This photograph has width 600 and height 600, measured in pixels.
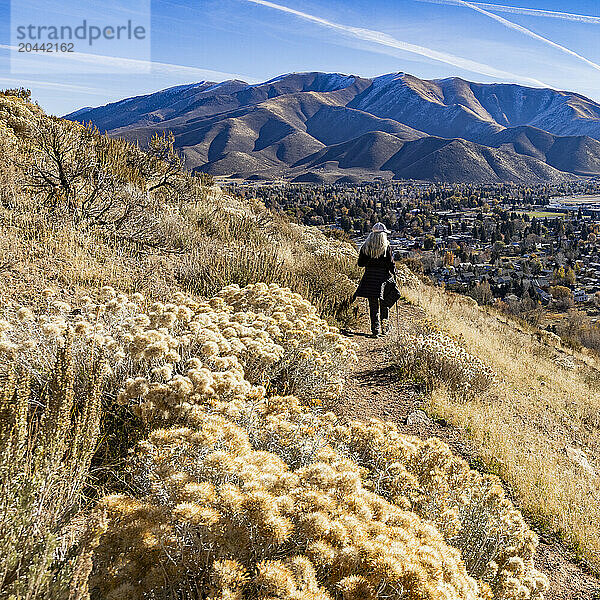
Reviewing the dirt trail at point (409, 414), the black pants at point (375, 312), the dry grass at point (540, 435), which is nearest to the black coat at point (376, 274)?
the black pants at point (375, 312)

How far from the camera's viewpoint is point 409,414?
475 centimetres

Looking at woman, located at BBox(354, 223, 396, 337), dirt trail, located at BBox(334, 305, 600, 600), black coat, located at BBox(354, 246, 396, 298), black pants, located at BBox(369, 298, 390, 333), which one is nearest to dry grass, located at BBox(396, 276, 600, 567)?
dirt trail, located at BBox(334, 305, 600, 600)

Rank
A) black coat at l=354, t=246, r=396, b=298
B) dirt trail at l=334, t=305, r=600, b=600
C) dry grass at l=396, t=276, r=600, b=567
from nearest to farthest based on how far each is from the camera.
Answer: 1. dirt trail at l=334, t=305, r=600, b=600
2. dry grass at l=396, t=276, r=600, b=567
3. black coat at l=354, t=246, r=396, b=298

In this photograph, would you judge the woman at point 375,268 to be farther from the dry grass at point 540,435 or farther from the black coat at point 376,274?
the dry grass at point 540,435

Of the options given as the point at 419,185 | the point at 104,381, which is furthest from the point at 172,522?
the point at 419,185

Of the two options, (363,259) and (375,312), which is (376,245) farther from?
(375,312)

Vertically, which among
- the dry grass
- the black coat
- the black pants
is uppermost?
the black coat

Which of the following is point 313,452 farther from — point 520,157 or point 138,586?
point 520,157

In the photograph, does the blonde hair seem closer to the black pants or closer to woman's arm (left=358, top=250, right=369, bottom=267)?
woman's arm (left=358, top=250, right=369, bottom=267)

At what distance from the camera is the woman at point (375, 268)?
23.6 feet

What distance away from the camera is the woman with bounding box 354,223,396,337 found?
719 cm

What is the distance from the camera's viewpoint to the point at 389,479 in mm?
2691

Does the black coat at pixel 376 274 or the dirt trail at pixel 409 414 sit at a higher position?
the black coat at pixel 376 274

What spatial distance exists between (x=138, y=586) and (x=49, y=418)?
1128mm
